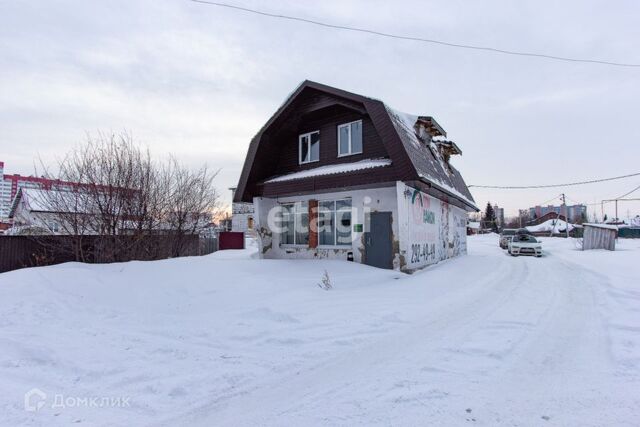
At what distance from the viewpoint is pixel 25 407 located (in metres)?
2.95

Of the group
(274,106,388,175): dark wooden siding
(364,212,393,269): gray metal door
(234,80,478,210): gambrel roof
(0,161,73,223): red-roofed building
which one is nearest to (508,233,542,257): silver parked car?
(234,80,478,210): gambrel roof

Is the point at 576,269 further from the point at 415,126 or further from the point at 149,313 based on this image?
the point at 149,313

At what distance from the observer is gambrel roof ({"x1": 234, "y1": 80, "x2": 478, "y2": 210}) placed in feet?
32.1

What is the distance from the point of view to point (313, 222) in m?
13.1

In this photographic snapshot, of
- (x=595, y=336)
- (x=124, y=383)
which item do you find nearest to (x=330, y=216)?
(x=595, y=336)

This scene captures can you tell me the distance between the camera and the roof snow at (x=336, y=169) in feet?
34.8

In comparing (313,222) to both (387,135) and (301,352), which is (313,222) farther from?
(301,352)

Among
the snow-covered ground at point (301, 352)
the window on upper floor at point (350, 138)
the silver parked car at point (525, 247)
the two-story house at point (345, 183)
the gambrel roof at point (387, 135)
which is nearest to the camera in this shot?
the snow-covered ground at point (301, 352)

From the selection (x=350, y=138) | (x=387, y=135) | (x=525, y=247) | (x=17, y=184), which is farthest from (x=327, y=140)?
(x=17, y=184)

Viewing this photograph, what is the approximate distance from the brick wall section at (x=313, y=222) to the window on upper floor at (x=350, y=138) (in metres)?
2.21

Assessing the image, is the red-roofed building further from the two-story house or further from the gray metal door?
the gray metal door

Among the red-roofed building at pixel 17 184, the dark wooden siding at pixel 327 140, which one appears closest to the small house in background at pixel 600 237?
the dark wooden siding at pixel 327 140

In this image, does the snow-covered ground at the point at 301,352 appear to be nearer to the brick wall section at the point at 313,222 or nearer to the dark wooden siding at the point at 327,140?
the brick wall section at the point at 313,222

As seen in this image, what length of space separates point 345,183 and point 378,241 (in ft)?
7.42
